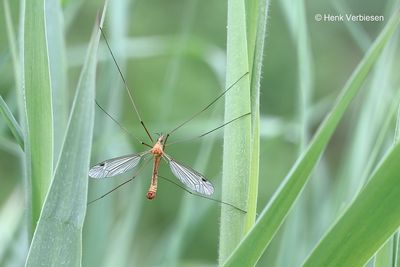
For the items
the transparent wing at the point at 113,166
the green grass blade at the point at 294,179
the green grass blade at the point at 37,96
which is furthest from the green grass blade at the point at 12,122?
the green grass blade at the point at 294,179

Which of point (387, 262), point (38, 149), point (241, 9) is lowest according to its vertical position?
point (387, 262)

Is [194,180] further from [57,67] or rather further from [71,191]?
[71,191]

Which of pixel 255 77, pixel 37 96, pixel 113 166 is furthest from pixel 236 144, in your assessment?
pixel 113 166

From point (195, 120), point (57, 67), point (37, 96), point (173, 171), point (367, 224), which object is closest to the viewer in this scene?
point (367, 224)

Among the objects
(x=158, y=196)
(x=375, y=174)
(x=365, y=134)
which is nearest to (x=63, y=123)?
(x=375, y=174)

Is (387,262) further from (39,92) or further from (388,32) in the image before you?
(39,92)
